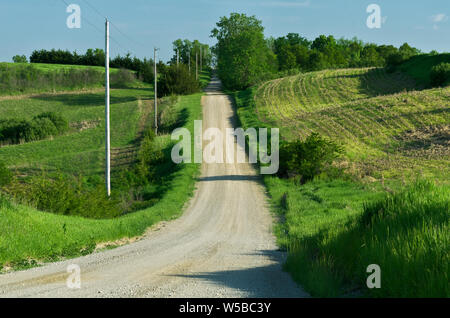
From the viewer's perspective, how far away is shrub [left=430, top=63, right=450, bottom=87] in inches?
2440

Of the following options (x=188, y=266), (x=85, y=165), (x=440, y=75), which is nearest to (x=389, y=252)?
(x=188, y=266)

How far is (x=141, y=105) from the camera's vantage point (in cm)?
6588

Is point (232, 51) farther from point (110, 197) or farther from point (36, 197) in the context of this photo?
point (36, 197)

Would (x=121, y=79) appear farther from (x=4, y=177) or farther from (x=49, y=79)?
(x=4, y=177)

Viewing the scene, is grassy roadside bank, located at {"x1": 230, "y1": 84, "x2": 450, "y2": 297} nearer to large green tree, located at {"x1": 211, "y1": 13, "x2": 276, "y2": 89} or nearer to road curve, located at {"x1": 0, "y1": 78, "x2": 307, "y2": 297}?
road curve, located at {"x1": 0, "y1": 78, "x2": 307, "y2": 297}

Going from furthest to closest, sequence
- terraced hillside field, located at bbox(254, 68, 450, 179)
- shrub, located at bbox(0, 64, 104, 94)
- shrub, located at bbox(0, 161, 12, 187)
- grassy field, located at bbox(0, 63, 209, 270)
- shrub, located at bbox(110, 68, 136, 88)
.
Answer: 1. shrub, located at bbox(110, 68, 136, 88)
2. shrub, located at bbox(0, 64, 104, 94)
3. terraced hillside field, located at bbox(254, 68, 450, 179)
4. shrub, located at bbox(0, 161, 12, 187)
5. grassy field, located at bbox(0, 63, 209, 270)

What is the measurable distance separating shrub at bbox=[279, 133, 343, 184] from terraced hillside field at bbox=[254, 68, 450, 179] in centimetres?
158

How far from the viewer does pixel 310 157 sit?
28156mm

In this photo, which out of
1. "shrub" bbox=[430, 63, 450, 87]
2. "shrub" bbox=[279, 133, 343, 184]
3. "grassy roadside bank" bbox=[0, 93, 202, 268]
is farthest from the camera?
"shrub" bbox=[430, 63, 450, 87]

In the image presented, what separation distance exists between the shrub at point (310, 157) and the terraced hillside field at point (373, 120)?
158 centimetres

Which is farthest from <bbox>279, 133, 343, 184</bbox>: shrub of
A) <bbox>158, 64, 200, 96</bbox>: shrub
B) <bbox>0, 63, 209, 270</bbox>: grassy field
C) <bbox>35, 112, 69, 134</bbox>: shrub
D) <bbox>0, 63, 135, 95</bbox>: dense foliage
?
<bbox>0, 63, 135, 95</bbox>: dense foliage

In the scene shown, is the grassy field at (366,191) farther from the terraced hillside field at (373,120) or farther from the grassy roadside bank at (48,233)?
the grassy roadside bank at (48,233)

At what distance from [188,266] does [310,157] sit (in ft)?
61.7

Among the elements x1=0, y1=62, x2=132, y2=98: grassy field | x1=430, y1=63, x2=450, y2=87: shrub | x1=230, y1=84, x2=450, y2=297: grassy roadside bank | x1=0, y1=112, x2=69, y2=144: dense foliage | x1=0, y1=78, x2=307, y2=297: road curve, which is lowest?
x1=0, y1=78, x2=307, y2=297: road curve
